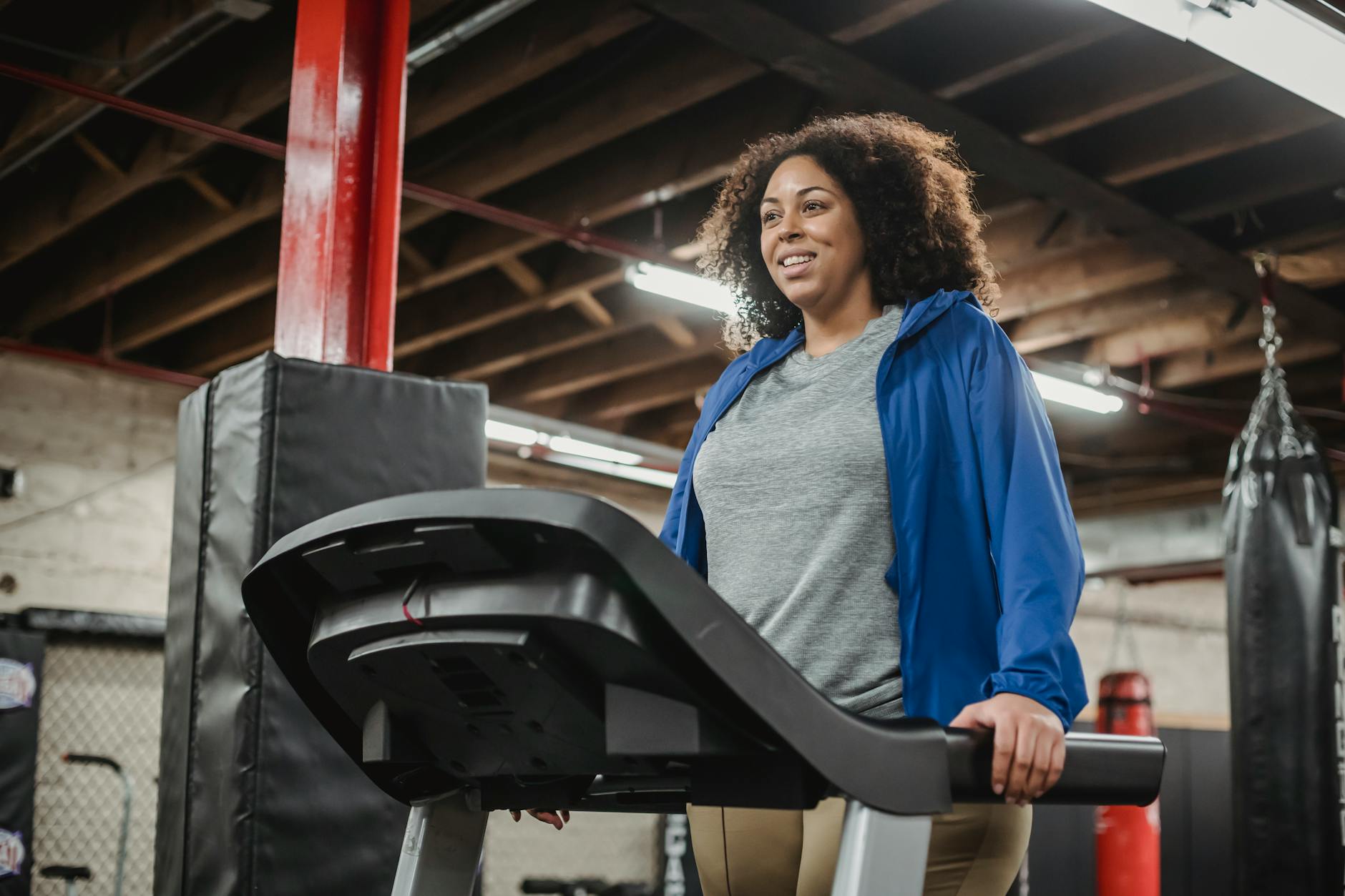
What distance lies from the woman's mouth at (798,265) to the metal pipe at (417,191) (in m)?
3.31

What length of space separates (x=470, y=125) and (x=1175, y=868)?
6.29 metres

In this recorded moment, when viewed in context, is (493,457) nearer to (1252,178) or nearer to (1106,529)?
(1106,529)

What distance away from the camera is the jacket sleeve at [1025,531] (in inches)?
40.1

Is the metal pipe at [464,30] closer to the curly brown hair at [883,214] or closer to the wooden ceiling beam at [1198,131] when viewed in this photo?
the wooden ceiling beam at [1198,131]

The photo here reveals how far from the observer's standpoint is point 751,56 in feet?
12.1

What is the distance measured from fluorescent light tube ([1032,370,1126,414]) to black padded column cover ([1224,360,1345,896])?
151cm

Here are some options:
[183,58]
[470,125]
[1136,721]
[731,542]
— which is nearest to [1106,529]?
[1136,721]

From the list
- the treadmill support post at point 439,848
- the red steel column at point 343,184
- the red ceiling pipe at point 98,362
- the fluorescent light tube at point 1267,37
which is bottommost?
the treadmill support post at point 439,848

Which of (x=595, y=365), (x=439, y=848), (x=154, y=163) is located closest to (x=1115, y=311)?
(x=595, y=365)

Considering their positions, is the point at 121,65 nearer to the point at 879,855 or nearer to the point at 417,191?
the point at 417,191

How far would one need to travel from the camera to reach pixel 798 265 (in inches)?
55.8

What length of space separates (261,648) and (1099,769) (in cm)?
143

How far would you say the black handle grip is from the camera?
2.96 ft

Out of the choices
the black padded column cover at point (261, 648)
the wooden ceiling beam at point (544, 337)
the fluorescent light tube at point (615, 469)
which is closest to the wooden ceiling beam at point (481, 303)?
the wooden ceiling beam at point (544, 337)
